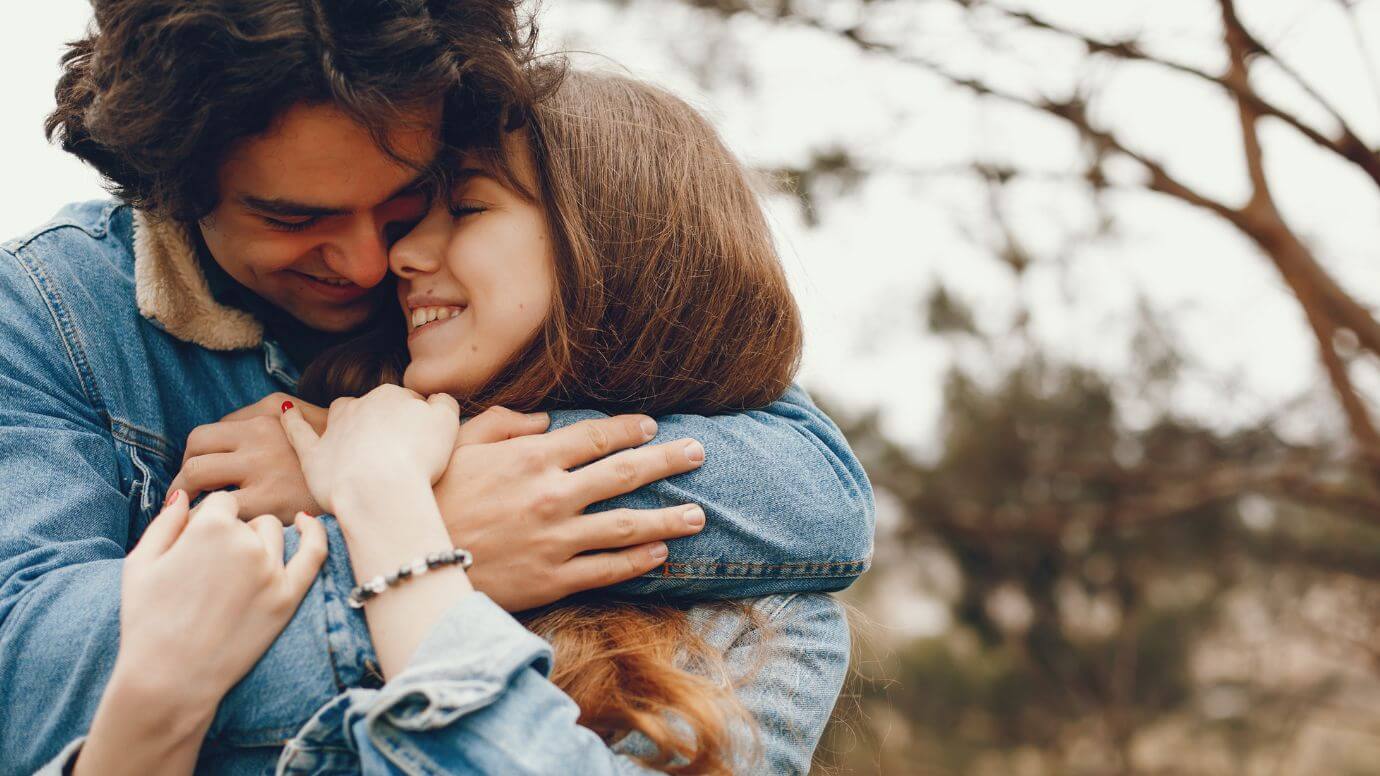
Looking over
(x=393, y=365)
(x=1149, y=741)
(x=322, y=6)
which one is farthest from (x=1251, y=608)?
(x=322, y=6)

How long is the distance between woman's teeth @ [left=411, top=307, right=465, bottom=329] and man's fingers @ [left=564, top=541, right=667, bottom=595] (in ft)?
1.58

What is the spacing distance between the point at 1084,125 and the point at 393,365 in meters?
2.28

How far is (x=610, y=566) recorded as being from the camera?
4.79ft

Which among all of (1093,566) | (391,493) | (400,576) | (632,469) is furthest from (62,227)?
(1093,566)

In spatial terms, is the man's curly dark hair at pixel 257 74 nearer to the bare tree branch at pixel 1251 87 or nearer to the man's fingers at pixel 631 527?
the man's fingers at pixel 631 527

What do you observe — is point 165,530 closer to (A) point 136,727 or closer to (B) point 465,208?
(A) point 136,727

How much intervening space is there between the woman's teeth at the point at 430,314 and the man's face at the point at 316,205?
9cm

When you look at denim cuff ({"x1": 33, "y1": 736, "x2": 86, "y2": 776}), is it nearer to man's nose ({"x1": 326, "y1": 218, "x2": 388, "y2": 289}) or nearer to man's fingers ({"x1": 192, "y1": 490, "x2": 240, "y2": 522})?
man's fingers ({"x1": 192, "y1": 490, "x2": 240, "y2": 522})

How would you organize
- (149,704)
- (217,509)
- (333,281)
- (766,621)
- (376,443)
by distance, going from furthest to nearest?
(333,281)
(766,621)
(376,443)
(217,509)
(149,704)

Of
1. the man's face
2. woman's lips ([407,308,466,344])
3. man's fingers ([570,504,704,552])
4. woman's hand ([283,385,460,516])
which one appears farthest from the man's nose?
man's fingers ([570,504,704,552])

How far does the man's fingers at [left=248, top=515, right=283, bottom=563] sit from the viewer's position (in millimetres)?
1305

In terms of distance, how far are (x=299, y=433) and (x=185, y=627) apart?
0.46 m

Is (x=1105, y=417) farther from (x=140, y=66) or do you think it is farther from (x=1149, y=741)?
(x=140, y=66)

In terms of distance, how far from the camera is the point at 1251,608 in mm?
5289
